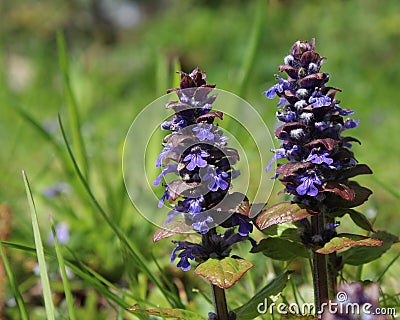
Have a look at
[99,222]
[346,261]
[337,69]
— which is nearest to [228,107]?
[99,222]

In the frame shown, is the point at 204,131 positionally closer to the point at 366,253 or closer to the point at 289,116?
the point at 289,116

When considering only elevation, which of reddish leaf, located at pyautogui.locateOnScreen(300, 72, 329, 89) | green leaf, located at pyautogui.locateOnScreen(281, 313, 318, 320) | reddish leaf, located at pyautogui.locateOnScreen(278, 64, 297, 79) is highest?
reddish leaf, located at pyautogui.locateOnScreen(278, 64, 297, 79)

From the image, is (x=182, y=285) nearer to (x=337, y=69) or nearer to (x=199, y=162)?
(x=199, y=162)

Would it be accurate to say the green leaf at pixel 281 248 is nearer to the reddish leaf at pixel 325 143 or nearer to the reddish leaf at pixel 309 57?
the reddish leaf at pixel 325 143

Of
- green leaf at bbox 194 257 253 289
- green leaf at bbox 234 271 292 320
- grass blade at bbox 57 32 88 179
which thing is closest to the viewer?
green leaf at bbox 194 257 253 289

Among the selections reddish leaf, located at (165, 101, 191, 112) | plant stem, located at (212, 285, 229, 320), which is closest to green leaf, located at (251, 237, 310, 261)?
plant stem, located at (212, 285, 229, 320)

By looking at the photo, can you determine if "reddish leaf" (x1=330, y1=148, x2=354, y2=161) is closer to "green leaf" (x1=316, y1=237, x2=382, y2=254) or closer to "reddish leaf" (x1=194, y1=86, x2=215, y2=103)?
"green leaf" (x1=316, y1=237, x2=382, y2=254)

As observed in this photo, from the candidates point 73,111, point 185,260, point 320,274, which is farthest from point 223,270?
point 73,111
